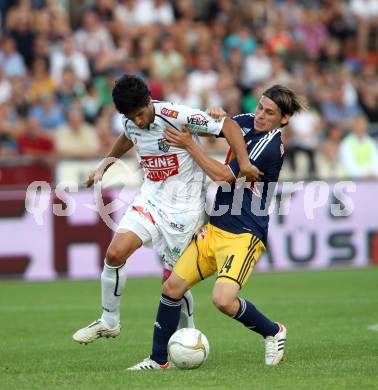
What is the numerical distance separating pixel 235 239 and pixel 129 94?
132cm

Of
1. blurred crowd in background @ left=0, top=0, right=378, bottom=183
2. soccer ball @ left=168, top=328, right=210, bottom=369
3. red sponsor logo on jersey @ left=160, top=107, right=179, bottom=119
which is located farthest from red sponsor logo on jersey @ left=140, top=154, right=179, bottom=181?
blurred crowd in background @ left=0, top=0, right=378, bottom=183

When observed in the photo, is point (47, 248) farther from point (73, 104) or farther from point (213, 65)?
point (213, 65)

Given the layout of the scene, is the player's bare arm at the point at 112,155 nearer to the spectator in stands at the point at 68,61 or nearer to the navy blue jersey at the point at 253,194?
the navy blue jersey at the point at 253,194

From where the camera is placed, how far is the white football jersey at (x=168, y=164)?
8180 mm

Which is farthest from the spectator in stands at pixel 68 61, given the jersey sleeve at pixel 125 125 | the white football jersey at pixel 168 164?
the white football jersey at pixel 168 164

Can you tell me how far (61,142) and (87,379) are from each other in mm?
10242

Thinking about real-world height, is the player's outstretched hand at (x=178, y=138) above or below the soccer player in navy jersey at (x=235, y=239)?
above

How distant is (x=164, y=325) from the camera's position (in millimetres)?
7992

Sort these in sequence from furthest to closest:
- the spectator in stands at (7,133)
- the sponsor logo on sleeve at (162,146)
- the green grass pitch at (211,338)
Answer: the spectator in stands at (7,133) → the sponsor logo on sleeve at (162,146) → the green grass pitch at (211,338)

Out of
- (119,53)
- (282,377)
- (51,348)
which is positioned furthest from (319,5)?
(282,377)

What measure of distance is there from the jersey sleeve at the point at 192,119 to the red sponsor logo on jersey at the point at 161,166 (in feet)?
1.00

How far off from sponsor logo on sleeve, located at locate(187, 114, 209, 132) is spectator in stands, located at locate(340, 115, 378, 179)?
10092 millimetres

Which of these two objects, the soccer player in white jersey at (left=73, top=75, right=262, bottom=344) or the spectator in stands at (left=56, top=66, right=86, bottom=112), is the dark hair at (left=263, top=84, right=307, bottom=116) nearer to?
the soccer player in white jersey at (left=73, top=75, right=262, bottom=344)

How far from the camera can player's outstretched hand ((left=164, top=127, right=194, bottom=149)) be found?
788 centimetres
